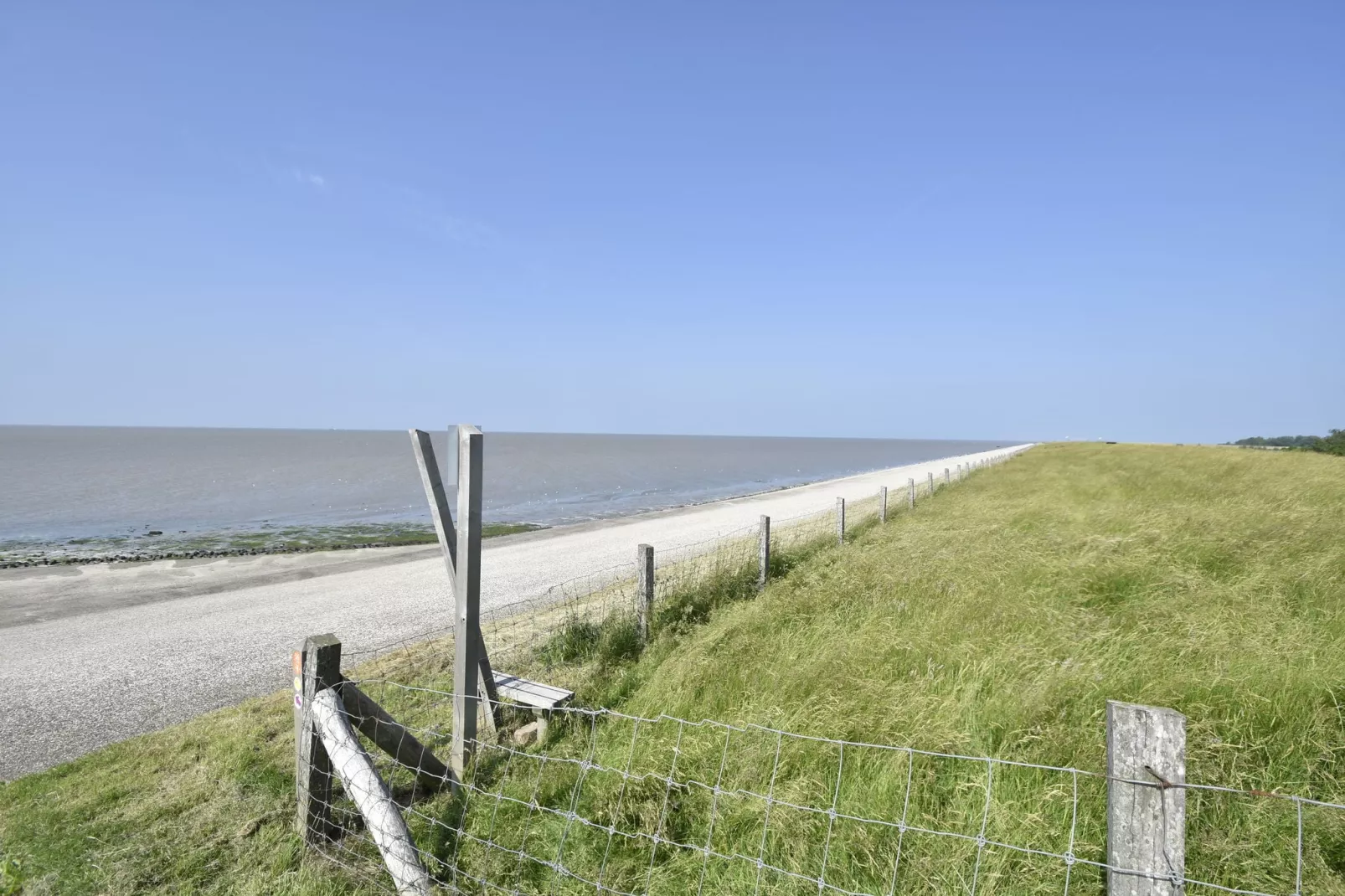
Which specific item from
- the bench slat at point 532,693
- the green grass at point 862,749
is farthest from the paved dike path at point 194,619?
the bench slat at point 532,693

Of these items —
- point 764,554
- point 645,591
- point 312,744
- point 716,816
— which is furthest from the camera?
point 764,554

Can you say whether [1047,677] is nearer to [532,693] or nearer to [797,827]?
[797,827]

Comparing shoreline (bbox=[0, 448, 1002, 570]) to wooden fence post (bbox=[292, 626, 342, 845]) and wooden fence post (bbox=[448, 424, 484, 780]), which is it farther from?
wooden fence post (bbox=[292, 626, 342, 845])

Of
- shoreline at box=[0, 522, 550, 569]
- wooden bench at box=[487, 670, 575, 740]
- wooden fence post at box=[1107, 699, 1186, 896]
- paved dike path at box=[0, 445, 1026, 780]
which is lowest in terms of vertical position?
shoreline at box=[0, 522, 550, 569]

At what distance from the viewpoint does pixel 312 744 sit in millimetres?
4125

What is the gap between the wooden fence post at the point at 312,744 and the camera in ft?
13.3

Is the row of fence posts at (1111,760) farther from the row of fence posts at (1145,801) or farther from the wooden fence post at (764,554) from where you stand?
the wooden fence post at (764,554)

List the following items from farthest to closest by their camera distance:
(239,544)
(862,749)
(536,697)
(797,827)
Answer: (239,544) < (536,697) < (862,749) < (797,827)

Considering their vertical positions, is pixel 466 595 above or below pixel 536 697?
above

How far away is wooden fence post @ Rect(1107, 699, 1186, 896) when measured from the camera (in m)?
1.96

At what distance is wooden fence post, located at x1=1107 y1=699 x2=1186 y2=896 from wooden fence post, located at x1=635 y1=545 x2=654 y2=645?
5.14m

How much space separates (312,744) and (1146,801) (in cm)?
433

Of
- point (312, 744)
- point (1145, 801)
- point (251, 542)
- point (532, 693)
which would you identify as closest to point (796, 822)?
point (1145, 801)

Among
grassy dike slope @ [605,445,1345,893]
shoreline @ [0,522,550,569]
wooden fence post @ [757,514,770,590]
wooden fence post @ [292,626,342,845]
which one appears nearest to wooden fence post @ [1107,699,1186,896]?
grassy dike slope @ [605,445,1345,893]
